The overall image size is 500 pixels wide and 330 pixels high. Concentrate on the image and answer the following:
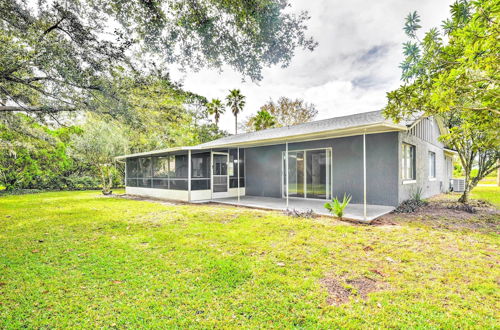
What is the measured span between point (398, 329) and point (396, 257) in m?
1.97

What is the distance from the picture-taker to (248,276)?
10.5ft

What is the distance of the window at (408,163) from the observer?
331 inches

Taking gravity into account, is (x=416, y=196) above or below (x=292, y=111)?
below

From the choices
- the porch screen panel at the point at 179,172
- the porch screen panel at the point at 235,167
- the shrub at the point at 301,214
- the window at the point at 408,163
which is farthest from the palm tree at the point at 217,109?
the shrub at the point at 301,214

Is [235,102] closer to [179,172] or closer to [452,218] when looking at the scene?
[179,172]

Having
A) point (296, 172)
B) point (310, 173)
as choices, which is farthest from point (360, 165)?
point (296, 172)

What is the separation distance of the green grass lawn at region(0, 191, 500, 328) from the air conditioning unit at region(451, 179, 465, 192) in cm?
1223

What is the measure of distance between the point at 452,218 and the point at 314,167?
4.61m

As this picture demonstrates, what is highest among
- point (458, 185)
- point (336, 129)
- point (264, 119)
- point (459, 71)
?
point (264, 119)

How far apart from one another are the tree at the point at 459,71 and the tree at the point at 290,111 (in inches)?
644

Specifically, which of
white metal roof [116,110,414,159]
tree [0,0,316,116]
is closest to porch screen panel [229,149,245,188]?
white metal roof [116,110,414,159]

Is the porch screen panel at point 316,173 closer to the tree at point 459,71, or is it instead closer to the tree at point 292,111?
the tree at point 459,71

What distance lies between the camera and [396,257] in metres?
3.87

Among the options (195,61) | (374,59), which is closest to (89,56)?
(195,61)
